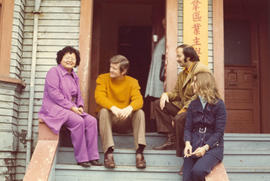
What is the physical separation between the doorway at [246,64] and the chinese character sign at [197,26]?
168 cm

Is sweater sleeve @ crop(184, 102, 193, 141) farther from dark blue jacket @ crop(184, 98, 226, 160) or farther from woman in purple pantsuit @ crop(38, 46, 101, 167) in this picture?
woman in purple pantsuit @ crop(38, 46, 101, 167)

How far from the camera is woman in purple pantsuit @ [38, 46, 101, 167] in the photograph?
3.79 meters

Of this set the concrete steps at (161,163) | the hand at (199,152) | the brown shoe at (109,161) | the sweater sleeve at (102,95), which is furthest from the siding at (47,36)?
the hand at (199,152)

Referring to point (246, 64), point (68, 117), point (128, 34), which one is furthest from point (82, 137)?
point (128, 34)

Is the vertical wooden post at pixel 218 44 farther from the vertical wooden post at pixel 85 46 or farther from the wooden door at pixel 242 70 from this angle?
the vertical wooden post at pixel 85 46

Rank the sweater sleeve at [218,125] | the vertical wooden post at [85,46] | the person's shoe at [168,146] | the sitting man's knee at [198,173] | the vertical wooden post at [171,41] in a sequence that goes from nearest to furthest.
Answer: the sitting man's knee at [198,173] → the sweater sleeve at [218,125] → the person's shoe at [168,146] → the vertical wooden post at [85,46] → the vertical wooden post at [171,41]

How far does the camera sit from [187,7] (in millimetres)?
5305

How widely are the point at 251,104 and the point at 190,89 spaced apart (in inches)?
113

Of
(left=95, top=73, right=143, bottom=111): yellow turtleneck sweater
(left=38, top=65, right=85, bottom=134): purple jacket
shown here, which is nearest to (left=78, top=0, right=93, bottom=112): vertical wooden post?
(left=95, top=73, right=143, bottom=111): yellow turtleneck sweater

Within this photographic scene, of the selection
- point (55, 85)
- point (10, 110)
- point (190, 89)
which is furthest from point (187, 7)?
point (10, 110)

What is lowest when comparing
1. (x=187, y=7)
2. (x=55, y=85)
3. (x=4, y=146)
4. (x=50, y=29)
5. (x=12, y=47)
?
(x=4, y=146)

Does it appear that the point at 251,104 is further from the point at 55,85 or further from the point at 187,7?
the point at 55,85

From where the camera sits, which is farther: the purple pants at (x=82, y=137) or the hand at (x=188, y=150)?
the purple pants at (x=82, y=137)

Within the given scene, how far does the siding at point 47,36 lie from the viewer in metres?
5.11
